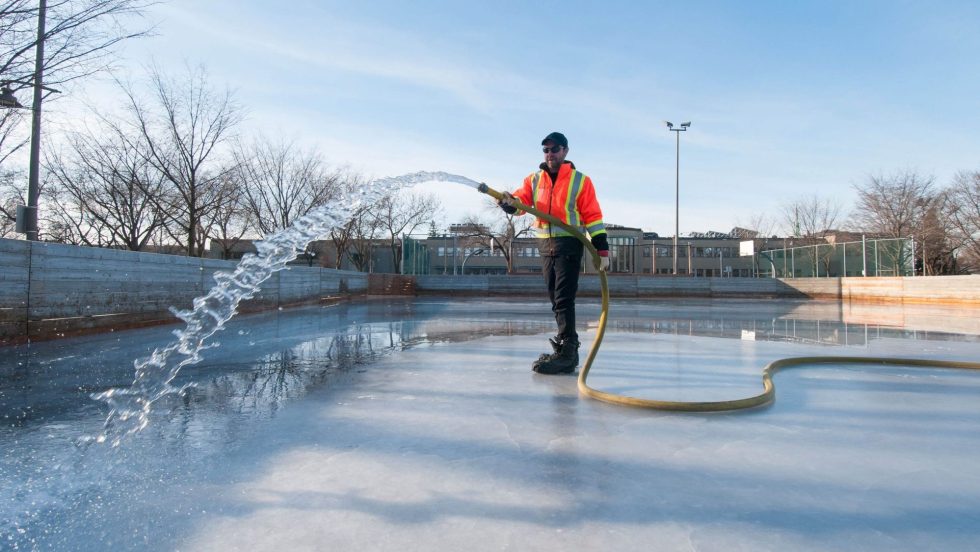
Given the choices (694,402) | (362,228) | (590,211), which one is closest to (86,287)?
(590,211)

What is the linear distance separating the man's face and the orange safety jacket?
49 millimetres

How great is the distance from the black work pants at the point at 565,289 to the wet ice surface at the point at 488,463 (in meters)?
0.47

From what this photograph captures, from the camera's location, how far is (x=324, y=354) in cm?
526

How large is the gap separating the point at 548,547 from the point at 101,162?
22.2 m

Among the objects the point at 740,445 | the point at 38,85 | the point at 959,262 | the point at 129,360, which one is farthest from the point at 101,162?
the point at 959,262

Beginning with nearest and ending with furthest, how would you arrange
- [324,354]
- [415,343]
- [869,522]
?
[869,522]
[324,354]
[415,343]

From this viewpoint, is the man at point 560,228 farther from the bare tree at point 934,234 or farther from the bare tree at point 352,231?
the bare tree at point 934,234

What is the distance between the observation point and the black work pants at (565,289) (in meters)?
4.34

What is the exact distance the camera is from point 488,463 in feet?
7.17

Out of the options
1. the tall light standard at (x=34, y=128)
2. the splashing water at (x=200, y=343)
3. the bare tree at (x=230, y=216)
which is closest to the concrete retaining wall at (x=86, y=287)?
the splashing water at (x=200, y=343)

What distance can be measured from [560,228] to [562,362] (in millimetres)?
1050

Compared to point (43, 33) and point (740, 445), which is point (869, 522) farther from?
point (43, 33)

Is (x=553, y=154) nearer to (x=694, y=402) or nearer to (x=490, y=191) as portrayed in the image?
(x=490, y=191)

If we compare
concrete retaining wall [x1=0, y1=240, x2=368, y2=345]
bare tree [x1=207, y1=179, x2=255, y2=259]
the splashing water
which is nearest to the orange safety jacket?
the splashing water
